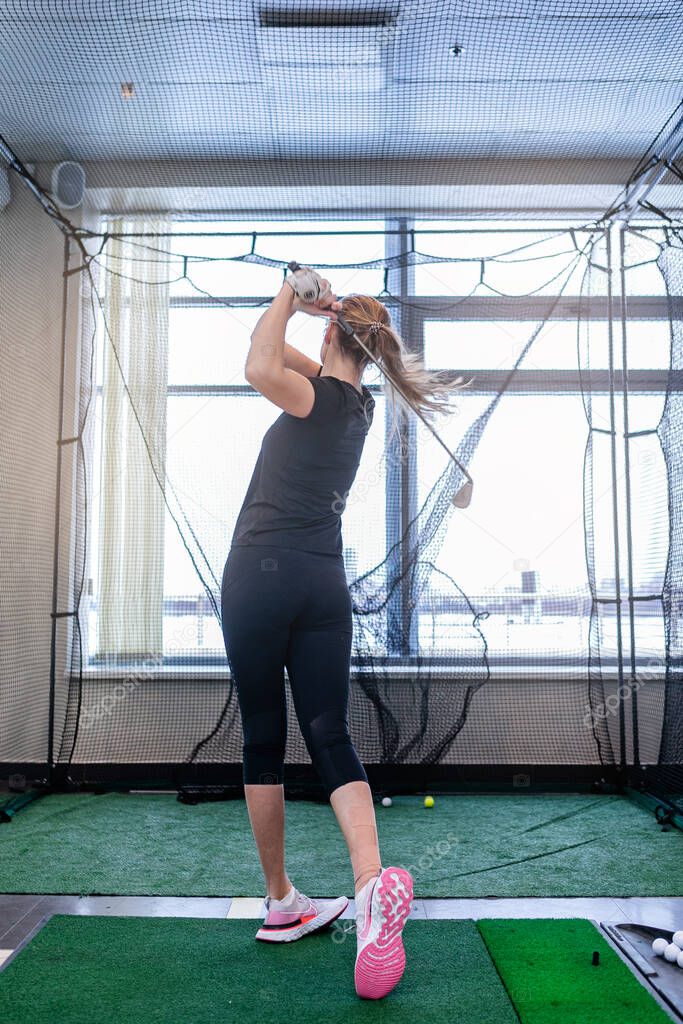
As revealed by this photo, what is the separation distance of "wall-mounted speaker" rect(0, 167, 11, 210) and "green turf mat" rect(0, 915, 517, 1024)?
3.01 metres

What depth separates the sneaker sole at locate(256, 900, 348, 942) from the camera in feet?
5.91

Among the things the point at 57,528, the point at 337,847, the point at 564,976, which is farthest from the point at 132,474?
the point at 564,976

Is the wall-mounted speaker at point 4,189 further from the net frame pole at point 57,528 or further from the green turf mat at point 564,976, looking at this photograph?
the green turf mat at point 564,976

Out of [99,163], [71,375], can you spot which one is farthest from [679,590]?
[99,163]

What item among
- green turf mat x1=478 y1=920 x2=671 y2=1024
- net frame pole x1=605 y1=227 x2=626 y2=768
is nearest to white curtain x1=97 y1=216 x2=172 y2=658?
net frame pole x1=605 y1=227 x2=626 y2=768

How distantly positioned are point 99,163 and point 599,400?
2.65 m

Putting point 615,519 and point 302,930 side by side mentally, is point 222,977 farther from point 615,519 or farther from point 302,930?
point 615,519

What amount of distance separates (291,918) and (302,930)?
0.11 feet

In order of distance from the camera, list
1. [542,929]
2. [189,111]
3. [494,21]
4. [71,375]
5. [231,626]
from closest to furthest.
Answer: [231,626] < [542,929] < [494,21] < [189,111] < [71,375]

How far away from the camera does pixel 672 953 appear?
1686 millimetres

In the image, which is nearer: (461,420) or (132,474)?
(461,420)

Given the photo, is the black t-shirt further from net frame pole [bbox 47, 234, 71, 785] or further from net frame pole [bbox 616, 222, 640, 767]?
net frame pole [bbox 616, 222, 640, 767]

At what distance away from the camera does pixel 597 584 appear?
3.63 metres

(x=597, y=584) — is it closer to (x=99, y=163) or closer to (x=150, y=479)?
(x=150, y=479)
